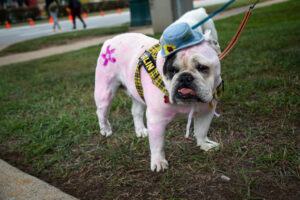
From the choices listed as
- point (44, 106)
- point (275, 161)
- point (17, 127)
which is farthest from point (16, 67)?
point (275, 161)

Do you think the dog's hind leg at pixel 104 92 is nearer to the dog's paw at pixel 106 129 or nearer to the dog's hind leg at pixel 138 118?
the dog's paw at pixel 106 129

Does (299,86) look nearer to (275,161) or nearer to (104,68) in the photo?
(275,161)

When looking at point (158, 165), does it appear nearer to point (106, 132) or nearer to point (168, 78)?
point (168, 78)

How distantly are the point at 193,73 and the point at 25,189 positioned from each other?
70.9 inches

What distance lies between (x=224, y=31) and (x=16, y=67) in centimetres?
712

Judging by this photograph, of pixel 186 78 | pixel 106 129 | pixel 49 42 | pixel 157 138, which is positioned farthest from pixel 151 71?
pixel 49 42

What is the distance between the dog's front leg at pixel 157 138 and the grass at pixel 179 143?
0.09 meters

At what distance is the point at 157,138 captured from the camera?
99.6 inches

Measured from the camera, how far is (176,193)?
2.34 metres

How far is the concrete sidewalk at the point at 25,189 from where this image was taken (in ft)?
7.72

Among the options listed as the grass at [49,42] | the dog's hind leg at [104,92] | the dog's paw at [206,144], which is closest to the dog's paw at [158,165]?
the dog's paw at [206,144]

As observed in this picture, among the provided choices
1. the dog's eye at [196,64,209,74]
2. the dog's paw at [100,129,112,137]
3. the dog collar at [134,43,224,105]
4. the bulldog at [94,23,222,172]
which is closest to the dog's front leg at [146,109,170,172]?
the bulldog at [94,23,222,172]

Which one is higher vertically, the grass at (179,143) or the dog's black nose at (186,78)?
the dog's black nose at (186,78)

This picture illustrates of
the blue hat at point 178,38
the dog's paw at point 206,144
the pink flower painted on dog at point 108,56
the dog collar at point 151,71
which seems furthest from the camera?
the pink flower painted on dog at point 108,56
